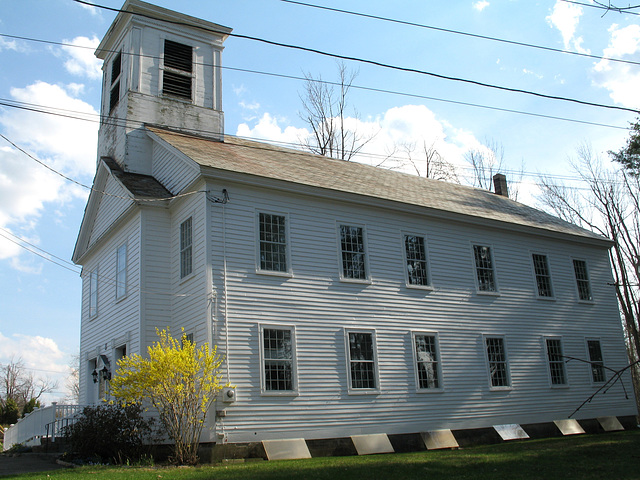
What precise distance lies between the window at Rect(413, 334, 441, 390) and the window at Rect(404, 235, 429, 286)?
5.97ft

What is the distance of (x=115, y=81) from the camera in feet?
74.0

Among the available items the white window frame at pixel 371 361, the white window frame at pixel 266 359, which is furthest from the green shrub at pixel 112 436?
the white window frame at pixel 371 361

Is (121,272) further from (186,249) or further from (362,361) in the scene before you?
(362,361)

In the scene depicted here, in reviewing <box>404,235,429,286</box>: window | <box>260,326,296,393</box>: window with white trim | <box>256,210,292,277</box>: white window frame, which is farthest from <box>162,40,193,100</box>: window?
<box>260,326,296,393</box>: window with white trim

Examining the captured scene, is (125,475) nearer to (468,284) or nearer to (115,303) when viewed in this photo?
(115,303)

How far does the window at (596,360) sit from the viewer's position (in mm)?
23328

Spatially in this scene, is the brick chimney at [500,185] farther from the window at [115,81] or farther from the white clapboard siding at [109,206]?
the white clapboard siding at [109,206]

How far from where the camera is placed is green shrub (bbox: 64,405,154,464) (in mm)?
14086

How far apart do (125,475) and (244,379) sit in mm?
4344

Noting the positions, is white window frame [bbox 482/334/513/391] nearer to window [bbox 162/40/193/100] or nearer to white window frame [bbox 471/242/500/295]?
white window frame [bbox 471/242/500/295]

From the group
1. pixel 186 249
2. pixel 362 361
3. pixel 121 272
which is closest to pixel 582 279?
pixel 362 361

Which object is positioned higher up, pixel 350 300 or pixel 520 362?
pixel 350 300

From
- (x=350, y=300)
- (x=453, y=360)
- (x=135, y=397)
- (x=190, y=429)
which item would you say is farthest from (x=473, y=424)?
(x=135, y=397)

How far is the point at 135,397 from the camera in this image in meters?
13.7
